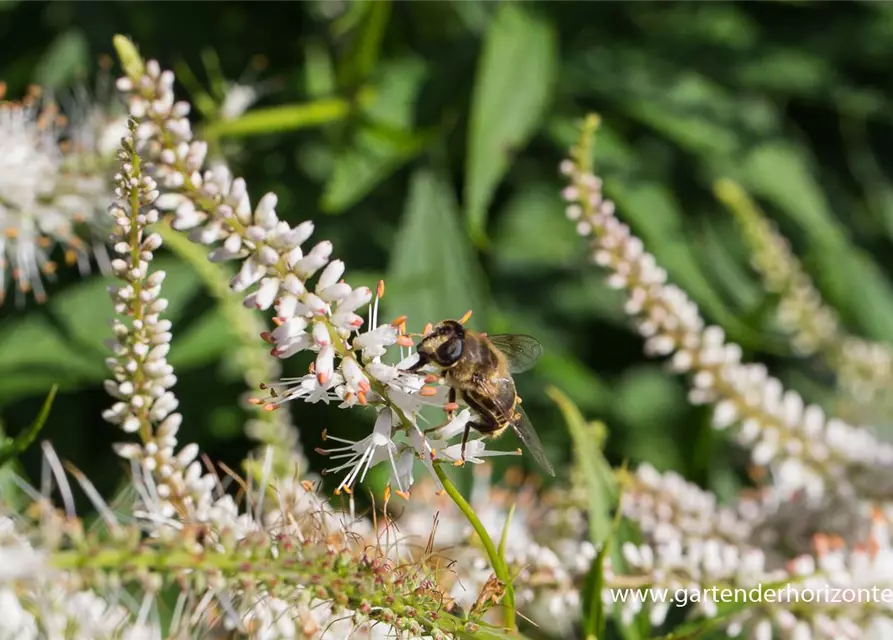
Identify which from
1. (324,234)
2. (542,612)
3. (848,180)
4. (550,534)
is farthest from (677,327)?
(848,180)

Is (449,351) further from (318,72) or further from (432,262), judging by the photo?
(318,72)

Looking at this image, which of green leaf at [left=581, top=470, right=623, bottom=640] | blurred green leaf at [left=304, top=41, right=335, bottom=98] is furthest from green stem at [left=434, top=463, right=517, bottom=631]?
blurred green leaf at [left=304, top=41, right=335, bottom=98]

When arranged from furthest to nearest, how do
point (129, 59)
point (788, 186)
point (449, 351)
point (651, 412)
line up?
point (651, 412)
point (788, 186)
point (449, 351)
point (129, 59)

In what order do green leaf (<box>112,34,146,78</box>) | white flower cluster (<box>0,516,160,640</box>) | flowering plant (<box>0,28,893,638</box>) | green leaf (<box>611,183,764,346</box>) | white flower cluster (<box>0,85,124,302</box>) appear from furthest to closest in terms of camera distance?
green leaf (<box>611,183,764,346</box>), white flower cluster (<box>0,85,124,302</box>), green leaf (<box>112,34,146,78</box>), flowering plant (<box>0,28,893,638</box>), white flower cluster (<box>0,516,160,640</box>)

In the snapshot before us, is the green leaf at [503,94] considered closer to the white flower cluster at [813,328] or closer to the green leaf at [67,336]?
the white flower cluster at [813,328]

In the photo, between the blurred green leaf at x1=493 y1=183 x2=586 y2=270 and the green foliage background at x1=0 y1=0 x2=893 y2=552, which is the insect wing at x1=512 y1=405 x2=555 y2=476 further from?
the blurred green leaf at x1=493 y1=183 x2=586 y2=270

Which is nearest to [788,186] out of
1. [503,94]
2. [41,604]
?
[503,94]

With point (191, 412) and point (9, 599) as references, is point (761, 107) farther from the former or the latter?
point (9, 599)
